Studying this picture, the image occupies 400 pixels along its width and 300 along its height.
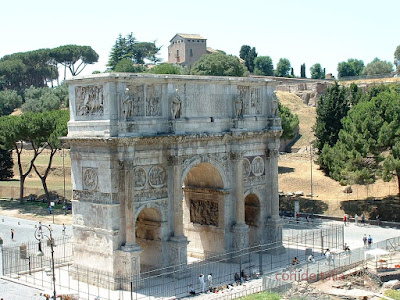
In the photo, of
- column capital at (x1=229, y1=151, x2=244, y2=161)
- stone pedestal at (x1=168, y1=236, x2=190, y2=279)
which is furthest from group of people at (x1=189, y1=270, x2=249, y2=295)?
column capital at (x1=229, y1=151, x2=244, y2=161)

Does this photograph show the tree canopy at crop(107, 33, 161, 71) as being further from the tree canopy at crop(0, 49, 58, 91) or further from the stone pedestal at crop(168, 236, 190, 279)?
the stone pedestal at crop(168, 236, 190, 279)

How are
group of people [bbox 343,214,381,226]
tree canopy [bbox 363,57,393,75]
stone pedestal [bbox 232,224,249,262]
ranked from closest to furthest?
1. stone pedestal [bbox 232,224,249,262]
2. group of people [bbox 343,214,381,226]
3. tree canopy [bbox 363,57,393,75]

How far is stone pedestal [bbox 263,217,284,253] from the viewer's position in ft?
136

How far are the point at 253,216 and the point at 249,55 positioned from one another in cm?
9880

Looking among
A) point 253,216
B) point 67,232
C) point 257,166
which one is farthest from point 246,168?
point 67,232

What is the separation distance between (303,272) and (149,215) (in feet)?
28.8

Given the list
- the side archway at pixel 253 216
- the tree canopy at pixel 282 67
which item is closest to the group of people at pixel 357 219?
the side archway at pixel 253 216

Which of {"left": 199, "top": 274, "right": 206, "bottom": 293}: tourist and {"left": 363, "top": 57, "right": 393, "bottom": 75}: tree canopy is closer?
{"left": 199, "top": 274, "right": 206, "bottom": 293}: tourist

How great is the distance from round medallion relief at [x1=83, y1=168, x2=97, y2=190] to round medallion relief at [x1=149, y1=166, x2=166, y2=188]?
2934 millimetres

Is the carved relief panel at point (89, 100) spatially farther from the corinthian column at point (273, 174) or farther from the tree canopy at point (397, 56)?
the tree canopy at point (397, 56)

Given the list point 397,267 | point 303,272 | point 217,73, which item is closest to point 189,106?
point 303,272

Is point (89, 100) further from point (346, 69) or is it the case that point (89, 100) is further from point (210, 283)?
point (346, 69)

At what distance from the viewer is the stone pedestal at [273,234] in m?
41.4

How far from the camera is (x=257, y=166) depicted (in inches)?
1626
